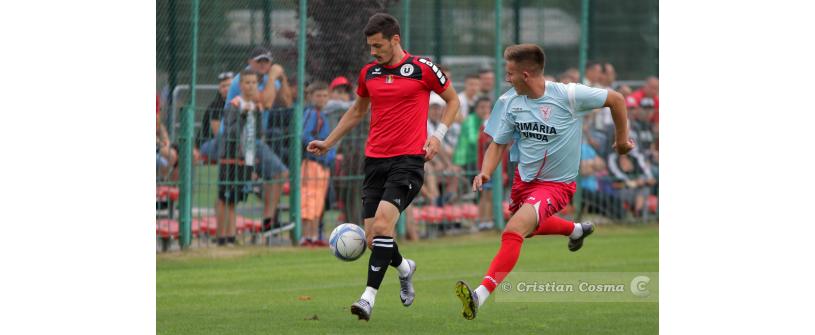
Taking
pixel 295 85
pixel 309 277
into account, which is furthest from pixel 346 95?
pixel 309 277

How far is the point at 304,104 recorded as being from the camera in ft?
59.3

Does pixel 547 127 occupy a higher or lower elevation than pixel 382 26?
lower

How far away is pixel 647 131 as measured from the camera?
2244cm

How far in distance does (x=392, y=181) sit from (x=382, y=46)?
1.11m

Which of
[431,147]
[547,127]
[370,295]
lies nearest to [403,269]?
[370,295]

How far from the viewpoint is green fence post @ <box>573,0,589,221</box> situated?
21594 mm

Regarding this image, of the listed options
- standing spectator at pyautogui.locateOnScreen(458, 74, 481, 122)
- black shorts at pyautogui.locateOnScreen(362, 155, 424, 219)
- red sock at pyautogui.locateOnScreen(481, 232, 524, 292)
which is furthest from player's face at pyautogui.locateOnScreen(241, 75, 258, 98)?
red sock at pyautogui.locateOnScreen(481, 232, 524, 292)

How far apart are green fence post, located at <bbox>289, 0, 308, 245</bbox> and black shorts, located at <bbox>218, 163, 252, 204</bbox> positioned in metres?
0.77

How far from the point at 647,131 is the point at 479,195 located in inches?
142

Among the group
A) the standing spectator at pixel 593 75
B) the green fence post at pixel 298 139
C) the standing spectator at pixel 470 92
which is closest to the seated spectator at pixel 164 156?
the green fence post at pixel 298 139

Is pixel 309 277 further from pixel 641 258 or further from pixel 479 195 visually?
pixel 479 195

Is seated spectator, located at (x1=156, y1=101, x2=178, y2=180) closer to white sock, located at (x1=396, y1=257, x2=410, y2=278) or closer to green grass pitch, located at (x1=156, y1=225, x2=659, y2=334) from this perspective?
green grass pitch, located at (x1=156, y1=225, x2=659, y2=334)

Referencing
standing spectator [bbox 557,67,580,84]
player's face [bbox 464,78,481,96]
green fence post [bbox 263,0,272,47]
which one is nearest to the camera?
green fence post [bbox 263,0,272,47]

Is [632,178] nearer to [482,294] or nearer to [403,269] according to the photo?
[403,269]
